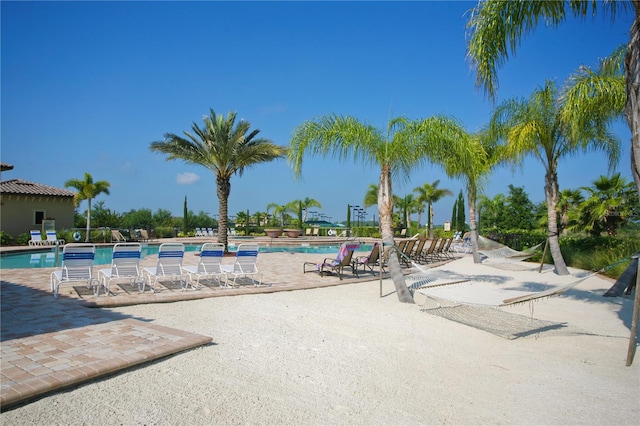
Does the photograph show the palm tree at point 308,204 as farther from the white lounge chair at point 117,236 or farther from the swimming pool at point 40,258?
the white lounge chair at point 117,236

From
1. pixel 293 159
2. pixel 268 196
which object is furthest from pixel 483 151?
pixel 268 196

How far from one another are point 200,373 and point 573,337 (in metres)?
4.96

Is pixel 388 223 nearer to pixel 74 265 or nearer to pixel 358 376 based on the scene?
pixel 358 376

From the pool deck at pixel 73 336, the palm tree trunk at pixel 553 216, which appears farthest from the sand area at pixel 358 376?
the palm tree trunk at pixel 553 216

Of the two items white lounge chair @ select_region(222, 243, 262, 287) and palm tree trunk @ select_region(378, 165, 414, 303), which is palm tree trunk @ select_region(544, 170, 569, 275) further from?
white lounge chair @ select_region(222, 243, 262, 287)

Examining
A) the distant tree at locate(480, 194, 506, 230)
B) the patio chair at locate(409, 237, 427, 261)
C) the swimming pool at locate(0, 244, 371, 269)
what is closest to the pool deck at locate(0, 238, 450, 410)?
the swimming pool at locate(0, 244, 371, 269)

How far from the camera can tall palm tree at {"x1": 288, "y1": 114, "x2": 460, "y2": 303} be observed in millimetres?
7805

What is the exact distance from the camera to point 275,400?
3.34 m

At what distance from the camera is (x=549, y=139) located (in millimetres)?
11797

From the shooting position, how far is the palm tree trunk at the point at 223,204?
17188 millimetres

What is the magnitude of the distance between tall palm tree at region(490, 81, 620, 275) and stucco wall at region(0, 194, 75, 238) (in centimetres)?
2560

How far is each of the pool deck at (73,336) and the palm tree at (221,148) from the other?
30.6 feet

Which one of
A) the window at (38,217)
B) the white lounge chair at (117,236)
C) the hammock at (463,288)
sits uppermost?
the window at (38,217)

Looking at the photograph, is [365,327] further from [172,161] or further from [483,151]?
[172,161]
